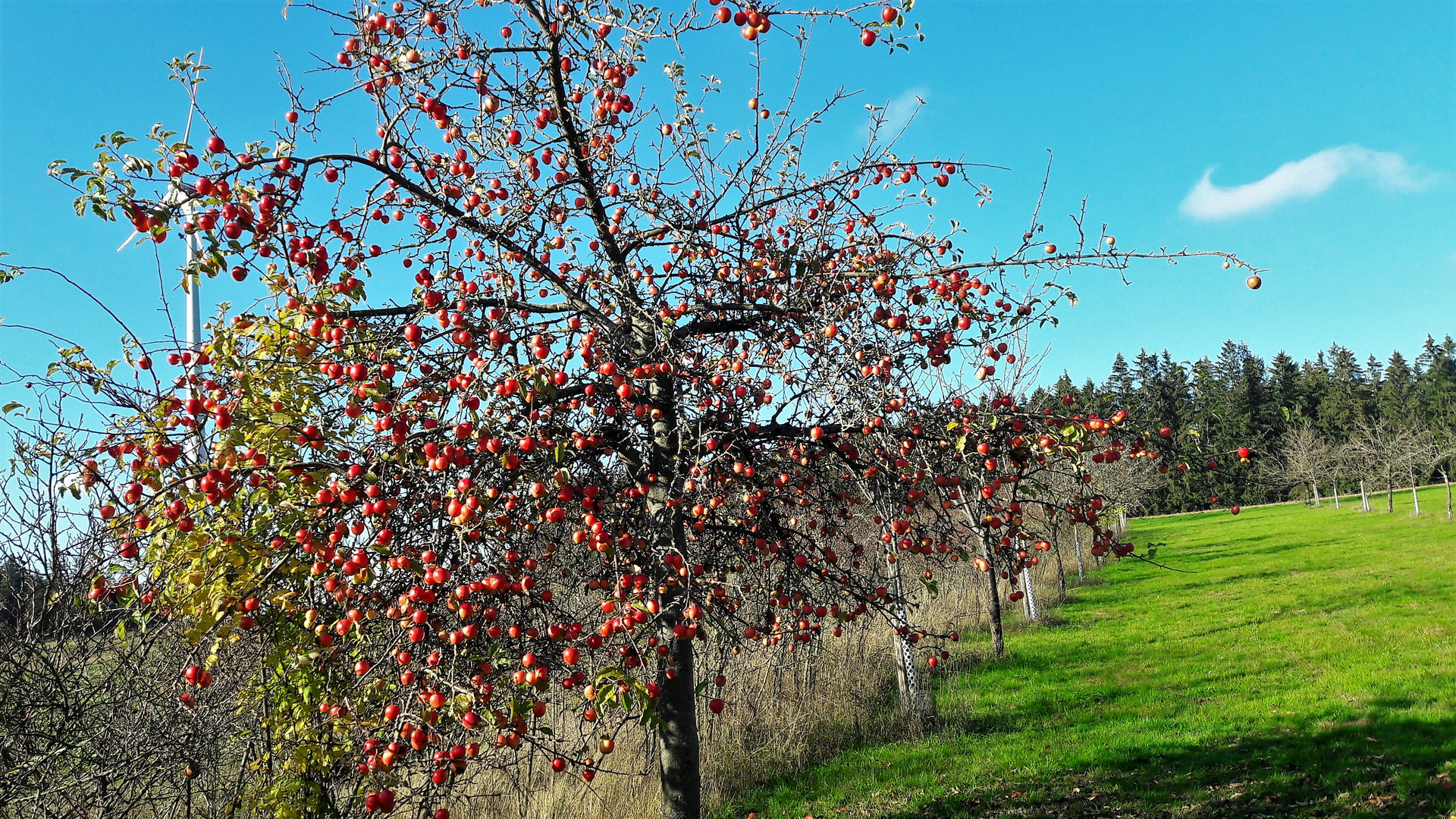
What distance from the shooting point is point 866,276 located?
11.3 feet

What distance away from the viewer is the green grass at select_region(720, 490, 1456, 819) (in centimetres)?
602

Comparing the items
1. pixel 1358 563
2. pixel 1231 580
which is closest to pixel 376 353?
pixel 1231 580

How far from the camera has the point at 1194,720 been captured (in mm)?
7945

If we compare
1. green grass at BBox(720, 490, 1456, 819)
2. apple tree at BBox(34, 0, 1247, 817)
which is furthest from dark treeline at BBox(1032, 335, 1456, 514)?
apple tree at BBox(34, 0, 1247, 817)

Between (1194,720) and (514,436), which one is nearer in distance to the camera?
(514,436)

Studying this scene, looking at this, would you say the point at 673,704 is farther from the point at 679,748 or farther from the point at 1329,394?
the point at 1329,394

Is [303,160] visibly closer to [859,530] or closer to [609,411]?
[609,411]

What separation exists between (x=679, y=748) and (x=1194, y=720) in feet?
22.5

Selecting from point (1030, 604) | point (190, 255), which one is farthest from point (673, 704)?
point (1030, 604)

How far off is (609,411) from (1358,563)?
72.0ft

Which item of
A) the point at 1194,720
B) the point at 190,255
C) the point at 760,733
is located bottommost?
the point at 1194,720

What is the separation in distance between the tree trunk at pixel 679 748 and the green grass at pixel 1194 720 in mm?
2740

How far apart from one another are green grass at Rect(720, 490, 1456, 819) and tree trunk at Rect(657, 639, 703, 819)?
2.74 metres

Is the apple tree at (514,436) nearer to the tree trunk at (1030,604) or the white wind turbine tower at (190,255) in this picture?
the white wind turbine tower at (190,255)
